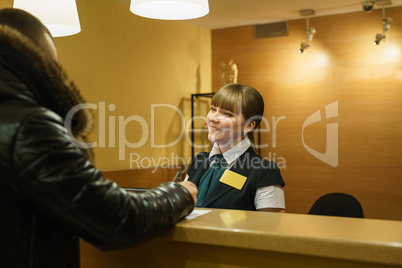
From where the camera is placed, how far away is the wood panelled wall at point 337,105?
15.1 feet

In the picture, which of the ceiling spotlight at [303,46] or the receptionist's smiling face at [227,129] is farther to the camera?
the ceiling spotlight at [303,46]

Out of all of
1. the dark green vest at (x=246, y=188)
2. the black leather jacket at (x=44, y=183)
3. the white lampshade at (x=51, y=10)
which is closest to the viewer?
the black leather jacket at (x=44, y=183)

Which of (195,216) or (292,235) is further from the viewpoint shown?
(195,216)

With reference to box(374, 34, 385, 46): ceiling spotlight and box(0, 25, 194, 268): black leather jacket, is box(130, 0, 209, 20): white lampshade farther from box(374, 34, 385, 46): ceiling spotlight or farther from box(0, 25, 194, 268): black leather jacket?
box(374, 34, 385, 46): ceiling spotlight

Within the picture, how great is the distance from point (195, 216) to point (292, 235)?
33cm

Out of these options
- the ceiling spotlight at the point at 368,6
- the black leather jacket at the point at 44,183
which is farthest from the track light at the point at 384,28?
the black leather jacket at the point at 44,183

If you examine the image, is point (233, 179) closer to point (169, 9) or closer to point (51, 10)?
point (169, 9)

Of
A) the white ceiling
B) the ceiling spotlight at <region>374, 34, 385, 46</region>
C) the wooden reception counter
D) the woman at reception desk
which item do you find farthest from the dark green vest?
the ceiling spotlight at <region>374, 34, 385, 46</region>

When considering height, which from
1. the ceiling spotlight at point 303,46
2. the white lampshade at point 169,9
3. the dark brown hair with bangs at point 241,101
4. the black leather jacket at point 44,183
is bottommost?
the black leather jacket at point 44,183

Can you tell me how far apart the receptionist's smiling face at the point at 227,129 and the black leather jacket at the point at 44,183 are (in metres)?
1.21

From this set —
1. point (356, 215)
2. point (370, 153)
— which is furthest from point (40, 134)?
point (370, 153)

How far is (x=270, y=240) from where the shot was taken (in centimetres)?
103

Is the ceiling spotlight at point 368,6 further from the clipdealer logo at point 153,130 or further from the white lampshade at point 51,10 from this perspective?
the white lampshade at point 51,10

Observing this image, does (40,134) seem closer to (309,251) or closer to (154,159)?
(309,251)
